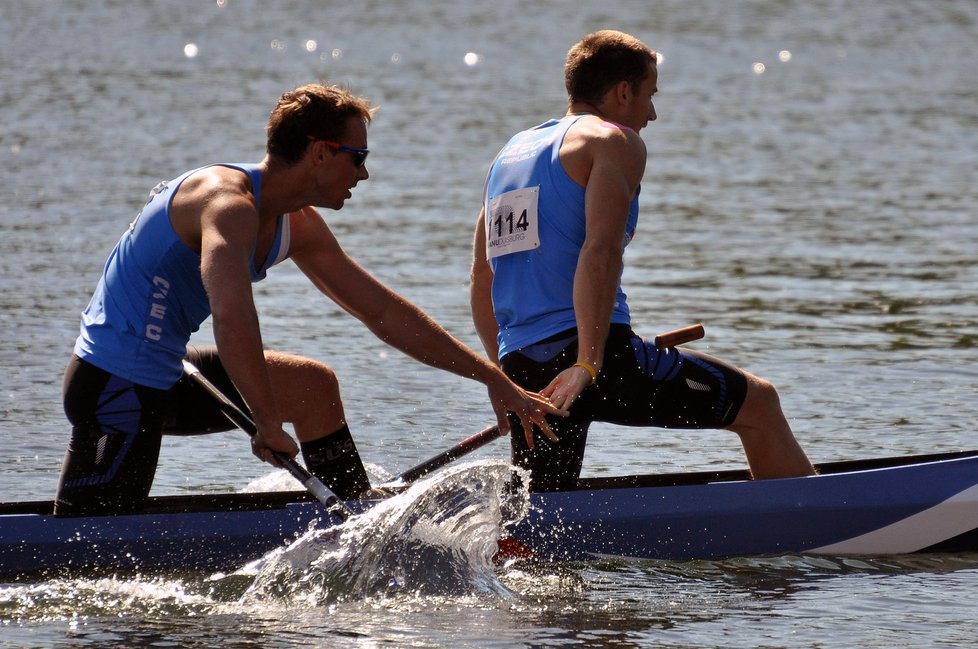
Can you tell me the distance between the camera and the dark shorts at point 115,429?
5.72 meters

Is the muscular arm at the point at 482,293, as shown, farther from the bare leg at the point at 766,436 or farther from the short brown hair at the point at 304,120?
the bare leg at the point at 766,436

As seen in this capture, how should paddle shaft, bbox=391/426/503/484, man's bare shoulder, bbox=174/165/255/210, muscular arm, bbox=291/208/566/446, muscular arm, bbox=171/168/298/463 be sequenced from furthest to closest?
paddle shaft, bbox=391/426/503/484, muscular arm, bbox=291/208/566/446, man's bare shoulder, bbox=174/165/255/210, muscular arm, bbox=171/168/298/463

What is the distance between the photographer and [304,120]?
5.62m

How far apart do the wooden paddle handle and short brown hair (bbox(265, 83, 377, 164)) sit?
1.34m

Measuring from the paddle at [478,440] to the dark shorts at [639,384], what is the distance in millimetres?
52

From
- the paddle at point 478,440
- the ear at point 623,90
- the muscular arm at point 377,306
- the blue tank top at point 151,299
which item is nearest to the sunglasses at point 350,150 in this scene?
the blue tank top at point 151,299

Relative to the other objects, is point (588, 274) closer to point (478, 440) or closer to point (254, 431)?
point (478, 440)

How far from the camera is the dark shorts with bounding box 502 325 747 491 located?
588 centimetres

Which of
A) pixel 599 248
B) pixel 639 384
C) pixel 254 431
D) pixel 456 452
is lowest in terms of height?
pixel 456 452

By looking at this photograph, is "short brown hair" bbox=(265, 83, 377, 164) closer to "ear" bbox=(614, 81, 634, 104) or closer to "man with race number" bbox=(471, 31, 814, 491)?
"man with race number" bbox=(471, 31, 814, 491)

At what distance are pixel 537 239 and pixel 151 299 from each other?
4.39 feet

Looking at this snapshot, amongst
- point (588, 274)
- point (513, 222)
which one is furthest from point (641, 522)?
point (513, 222)

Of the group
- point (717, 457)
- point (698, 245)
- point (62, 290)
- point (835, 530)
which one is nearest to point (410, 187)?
point (698, 245)

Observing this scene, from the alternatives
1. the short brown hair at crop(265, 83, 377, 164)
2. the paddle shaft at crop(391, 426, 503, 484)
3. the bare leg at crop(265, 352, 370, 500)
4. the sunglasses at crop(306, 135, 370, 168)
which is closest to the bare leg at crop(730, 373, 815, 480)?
the paddle shaft at crop(391, 426, 503, 484)
